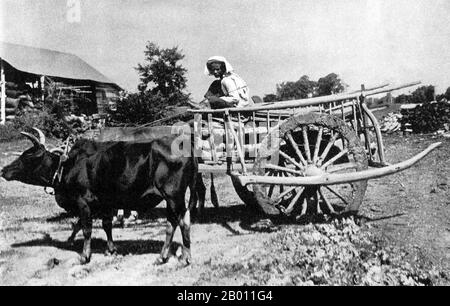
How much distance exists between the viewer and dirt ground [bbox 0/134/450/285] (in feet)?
14.6

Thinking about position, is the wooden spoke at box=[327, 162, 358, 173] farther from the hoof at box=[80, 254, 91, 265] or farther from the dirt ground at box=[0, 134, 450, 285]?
the hoof at box=[80, 254, 91, 265]

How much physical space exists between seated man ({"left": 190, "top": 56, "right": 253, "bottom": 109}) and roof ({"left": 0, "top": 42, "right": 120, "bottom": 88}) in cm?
1978

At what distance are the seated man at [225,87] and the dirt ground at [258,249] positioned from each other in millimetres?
2087

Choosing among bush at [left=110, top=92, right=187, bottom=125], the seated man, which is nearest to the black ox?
the seated man

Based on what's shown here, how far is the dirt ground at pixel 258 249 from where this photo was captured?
4.46 meters

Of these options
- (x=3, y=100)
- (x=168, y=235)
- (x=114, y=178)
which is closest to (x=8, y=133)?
(x=3, y=100)

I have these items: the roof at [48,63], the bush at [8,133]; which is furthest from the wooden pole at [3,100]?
the bush at [8,133]

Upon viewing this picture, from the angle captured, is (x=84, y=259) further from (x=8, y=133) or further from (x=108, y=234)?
(x=8, y=133)

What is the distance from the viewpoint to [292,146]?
6.13 m

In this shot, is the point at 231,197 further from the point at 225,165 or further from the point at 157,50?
the point at 157,50

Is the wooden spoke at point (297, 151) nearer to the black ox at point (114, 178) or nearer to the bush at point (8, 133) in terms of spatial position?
the black ox at point (114, 178)

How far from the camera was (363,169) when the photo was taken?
19.7 ft
